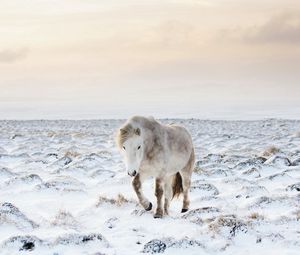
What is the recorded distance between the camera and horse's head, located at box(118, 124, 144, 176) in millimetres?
9744

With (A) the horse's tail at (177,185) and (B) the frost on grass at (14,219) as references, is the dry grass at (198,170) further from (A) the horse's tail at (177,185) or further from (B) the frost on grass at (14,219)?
(B) the frost on grass at (14,219)

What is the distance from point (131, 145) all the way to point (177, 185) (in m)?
2.42

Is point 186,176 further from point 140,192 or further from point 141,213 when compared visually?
point 141,213

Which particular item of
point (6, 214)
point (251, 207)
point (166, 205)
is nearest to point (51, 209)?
point (6, 214)

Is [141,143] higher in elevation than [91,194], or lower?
higher

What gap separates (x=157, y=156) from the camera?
34.0ft

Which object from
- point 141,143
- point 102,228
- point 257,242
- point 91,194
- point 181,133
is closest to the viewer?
point 257,242

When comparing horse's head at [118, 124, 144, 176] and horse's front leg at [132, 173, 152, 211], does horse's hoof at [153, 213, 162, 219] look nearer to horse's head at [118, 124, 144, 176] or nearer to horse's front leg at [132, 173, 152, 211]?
horse's front leg at [132, 173, 152, 211]

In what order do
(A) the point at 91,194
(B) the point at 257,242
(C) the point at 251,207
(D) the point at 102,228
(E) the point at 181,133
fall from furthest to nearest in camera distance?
1. (A) the point at 91,194
2. (E) the point at 181,133
3. (C) the point at 251,207
4. (D) the point at 102,228
5. (B) the point at 257,242

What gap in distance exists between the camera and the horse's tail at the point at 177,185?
11.8 meters

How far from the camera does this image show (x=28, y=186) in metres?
13.6

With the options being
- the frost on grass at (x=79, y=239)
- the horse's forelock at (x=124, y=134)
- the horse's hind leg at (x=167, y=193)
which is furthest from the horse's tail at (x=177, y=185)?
the frost on grass at (x=79, y=239)

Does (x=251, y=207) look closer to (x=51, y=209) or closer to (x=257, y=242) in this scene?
(x=257, y=242)

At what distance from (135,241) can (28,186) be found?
6047 millimetres
